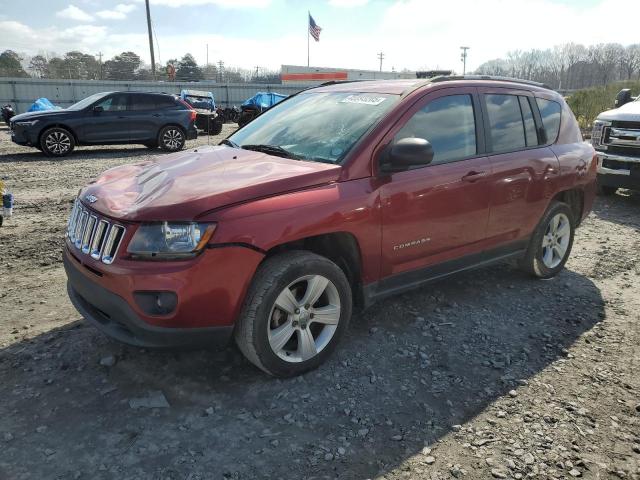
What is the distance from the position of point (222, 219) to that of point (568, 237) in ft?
12.3

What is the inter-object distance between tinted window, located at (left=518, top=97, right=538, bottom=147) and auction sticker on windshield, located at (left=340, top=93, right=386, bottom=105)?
1552 millimetres

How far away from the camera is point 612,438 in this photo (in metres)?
2.67

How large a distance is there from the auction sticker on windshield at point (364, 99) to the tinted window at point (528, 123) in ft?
5.09

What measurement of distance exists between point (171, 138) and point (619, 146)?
10867 mm

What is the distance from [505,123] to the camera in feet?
13.7

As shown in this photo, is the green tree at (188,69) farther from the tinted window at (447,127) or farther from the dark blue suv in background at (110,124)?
the tinted window at (447,127)

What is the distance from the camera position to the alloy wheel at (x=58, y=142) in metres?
12.0

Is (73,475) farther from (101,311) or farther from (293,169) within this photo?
(293,169)

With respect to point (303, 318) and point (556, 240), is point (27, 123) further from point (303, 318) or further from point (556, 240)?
point (556, 240)

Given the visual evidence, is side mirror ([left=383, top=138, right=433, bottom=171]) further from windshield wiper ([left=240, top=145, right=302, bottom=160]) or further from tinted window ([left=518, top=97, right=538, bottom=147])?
tinted window ([left=518, top=97, right=538, bottom=147])

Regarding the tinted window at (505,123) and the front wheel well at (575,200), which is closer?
the tinted window at (505,123)

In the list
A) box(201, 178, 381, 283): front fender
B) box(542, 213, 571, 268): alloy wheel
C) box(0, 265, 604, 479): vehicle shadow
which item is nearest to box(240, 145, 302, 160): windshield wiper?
box(201, 178, 381, 283): front fender

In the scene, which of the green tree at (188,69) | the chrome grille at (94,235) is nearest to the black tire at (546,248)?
the chrome grille at (94,235)

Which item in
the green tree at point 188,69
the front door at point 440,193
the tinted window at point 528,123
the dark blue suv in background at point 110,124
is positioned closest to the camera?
the front door at point 440,193
